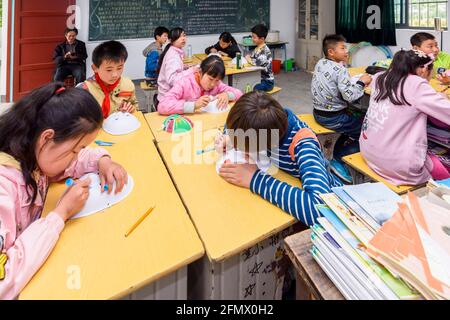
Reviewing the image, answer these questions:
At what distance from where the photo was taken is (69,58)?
179 inches

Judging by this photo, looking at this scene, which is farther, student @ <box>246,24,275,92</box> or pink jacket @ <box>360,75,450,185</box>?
student @ <box>246,24,275,92</box>

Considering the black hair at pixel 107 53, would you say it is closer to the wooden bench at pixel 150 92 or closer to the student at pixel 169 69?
the student at pixel 169 69

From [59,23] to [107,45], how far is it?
3500 mm

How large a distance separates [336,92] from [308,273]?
1940mm

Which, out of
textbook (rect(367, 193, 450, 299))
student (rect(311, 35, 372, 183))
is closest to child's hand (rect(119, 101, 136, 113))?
student (rect(311, 35, 372, 183))

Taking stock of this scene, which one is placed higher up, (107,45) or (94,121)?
(107,45)

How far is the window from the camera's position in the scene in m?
4.45

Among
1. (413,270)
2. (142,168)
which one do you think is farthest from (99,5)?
(413,270)

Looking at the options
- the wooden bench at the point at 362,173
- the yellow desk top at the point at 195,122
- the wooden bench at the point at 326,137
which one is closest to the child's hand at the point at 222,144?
the yellow desk top at the point at 195,122

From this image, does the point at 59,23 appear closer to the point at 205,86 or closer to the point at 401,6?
the point at 205,86

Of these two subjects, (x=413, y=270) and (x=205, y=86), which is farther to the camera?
(x=205, y=86)

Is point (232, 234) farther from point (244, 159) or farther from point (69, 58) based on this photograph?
point (69, 58)

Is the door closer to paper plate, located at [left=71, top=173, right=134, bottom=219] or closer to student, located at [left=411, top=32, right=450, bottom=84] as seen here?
paper plate, located at [left=71, top=173, right=134, bottom=219]

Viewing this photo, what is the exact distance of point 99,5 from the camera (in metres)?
5.46
